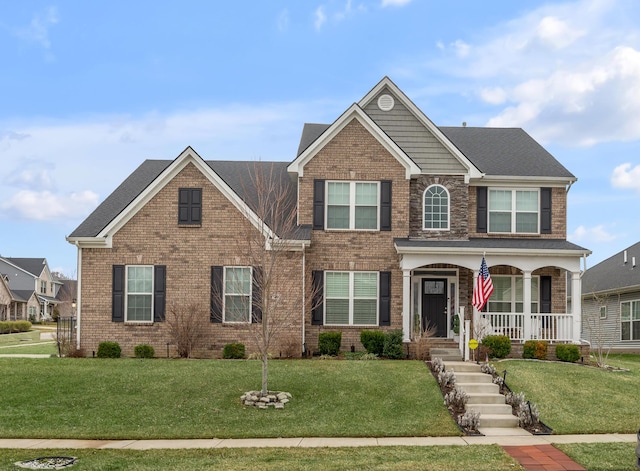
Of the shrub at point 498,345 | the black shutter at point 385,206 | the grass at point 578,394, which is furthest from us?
the black shutter at point 385,206

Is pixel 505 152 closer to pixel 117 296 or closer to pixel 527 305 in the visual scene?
pixel 527 305

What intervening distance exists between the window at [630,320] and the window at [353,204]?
16448mm

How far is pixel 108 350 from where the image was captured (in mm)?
21844

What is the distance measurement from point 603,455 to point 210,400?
843 cm

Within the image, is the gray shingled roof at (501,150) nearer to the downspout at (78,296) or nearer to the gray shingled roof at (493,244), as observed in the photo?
the gray shingled roof at (493,244)

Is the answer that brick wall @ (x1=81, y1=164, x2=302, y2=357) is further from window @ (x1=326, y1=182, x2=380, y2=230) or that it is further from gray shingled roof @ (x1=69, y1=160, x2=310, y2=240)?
window @ (x1=326, y1=182, x2=380, y2=230)

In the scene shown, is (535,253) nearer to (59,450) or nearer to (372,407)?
(372,407)

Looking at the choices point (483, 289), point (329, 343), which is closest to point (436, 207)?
point (483, 289)

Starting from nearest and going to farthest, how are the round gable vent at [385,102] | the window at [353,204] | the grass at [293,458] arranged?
the grass at [293,458], the window at [353,204], the round gable vent at [385,102]

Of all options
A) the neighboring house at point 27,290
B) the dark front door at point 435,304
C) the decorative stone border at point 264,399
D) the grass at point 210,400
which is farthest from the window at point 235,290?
the neighboring house at point 27,290

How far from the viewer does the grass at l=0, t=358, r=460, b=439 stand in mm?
14328

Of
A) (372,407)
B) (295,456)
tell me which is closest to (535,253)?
(372,407)

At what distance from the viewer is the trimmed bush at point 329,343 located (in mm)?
22000

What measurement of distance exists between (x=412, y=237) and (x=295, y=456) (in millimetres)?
12846
